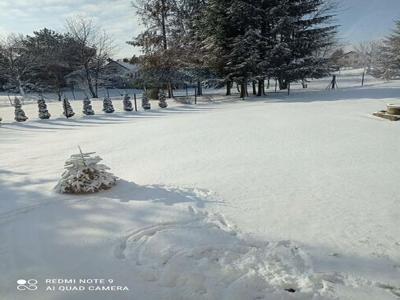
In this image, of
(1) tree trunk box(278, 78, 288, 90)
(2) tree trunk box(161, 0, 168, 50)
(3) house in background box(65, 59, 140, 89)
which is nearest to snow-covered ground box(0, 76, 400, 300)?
(1) tree trunk box(278, 78, 288, 90)

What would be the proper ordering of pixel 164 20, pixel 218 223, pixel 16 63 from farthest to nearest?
1. pixel 16 63
2. pixel 164 20
3. pixel 218 223

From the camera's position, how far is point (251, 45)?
19.2m

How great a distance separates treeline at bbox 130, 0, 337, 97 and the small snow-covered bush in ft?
51.4

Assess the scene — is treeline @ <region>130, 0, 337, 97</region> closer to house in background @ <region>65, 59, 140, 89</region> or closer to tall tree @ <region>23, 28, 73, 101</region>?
house in background @ <region>65, 59, 140, 89</region>

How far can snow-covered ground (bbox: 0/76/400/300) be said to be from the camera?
111 inches

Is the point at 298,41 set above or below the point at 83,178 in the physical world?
above

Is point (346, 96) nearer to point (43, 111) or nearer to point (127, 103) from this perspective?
point (127, 103)

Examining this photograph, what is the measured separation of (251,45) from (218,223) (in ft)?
57.0

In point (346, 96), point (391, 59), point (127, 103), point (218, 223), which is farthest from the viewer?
point (391, 59)

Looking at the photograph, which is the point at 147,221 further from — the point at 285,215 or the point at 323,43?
the point at 323,43

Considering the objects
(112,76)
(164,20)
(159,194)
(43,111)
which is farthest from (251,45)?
(112,76)

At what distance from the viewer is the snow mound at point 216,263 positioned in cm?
270

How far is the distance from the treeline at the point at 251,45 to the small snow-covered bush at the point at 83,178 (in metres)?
15.7

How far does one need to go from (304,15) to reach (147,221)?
69.2 feet
